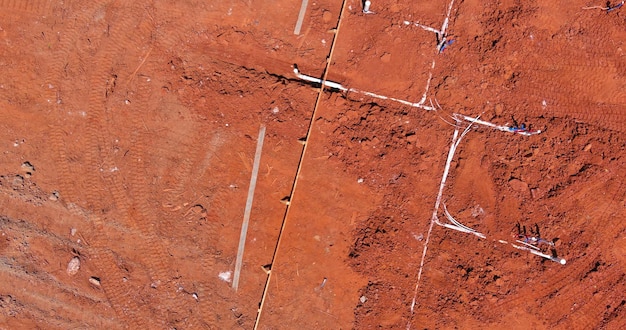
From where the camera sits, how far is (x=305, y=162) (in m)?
6.45

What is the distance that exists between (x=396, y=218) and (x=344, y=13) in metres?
3.49

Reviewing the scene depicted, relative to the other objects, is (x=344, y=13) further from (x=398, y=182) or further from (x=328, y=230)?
(x=328, y=230)

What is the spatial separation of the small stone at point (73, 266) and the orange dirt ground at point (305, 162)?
8 cm

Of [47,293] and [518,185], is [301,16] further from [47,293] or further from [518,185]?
[47,293]

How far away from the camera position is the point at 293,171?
21.2 ft

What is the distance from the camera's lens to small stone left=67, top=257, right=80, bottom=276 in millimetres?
6386

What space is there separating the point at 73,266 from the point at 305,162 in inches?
164

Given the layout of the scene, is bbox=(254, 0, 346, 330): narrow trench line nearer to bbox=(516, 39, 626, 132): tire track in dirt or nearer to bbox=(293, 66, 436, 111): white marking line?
bbox=(293, 66, 436, 111): white marking line

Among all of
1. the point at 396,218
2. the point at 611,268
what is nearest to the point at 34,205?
Answer: the point at 396,218

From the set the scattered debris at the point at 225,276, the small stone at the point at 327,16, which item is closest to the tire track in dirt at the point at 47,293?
the scattered debris at the point at 225,276

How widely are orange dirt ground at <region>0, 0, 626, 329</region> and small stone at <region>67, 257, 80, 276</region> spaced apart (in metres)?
0.08

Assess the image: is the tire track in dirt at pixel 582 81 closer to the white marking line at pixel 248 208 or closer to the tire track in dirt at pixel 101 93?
the white marking line at pixel 248 208

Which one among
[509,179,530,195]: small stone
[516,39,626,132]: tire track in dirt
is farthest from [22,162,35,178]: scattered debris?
[516,39,626,132]: tire track in dirt

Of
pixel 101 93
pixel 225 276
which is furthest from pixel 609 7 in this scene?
pixel 101 93
